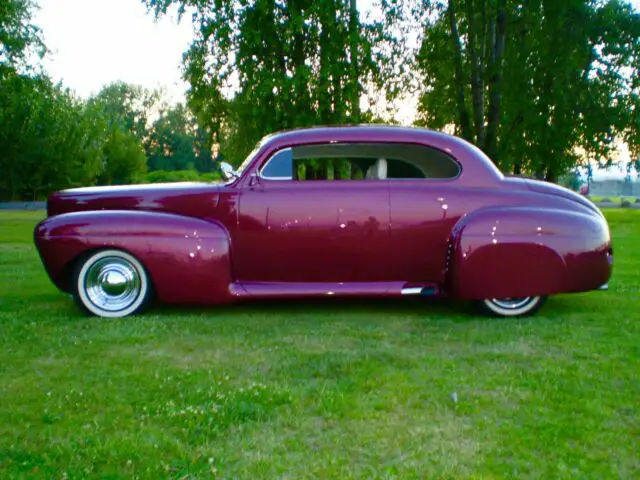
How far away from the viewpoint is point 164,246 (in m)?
6.45

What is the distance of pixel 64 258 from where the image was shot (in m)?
6.54

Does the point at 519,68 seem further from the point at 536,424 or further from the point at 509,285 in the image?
the point at 536,424

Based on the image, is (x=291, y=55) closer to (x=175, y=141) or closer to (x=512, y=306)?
(x=512, y=306)

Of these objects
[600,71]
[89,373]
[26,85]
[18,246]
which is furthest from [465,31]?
[89,373]

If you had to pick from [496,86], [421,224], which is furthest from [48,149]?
[421,224]

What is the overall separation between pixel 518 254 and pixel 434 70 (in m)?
19.6

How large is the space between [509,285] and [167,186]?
3415mm

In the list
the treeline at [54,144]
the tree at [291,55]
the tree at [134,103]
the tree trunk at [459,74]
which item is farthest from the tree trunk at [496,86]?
the tree at [134,103]

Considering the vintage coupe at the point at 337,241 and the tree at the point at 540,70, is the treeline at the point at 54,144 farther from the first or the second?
the vintage coupe at the point at 337,241

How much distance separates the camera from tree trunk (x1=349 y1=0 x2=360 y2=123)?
20922 millimetres

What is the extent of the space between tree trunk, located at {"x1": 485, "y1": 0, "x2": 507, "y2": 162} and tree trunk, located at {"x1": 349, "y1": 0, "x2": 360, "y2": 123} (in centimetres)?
410

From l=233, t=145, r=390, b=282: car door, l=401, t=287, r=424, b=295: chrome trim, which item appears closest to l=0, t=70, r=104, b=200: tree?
l=233, t=145, r=390, b=282: car door

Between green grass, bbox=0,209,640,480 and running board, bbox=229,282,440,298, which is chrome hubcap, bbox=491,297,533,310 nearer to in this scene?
green grass, bbox=0,209,640,480

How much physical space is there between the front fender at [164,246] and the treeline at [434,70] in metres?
14.4
